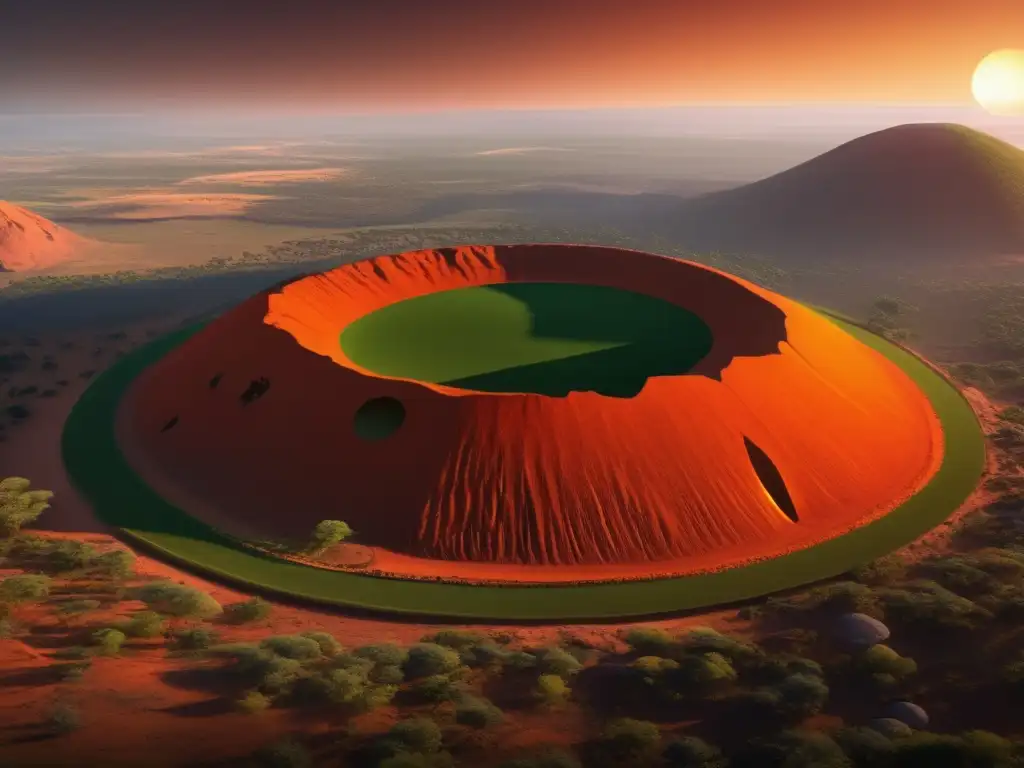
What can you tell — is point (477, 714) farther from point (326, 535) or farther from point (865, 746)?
point (326, 535)

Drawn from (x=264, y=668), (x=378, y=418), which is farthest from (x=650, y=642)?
(x=378, y=418)

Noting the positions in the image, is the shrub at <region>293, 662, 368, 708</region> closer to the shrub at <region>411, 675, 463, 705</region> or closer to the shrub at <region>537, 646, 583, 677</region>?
the shrub at <region>411, 675, 463, 705</region>

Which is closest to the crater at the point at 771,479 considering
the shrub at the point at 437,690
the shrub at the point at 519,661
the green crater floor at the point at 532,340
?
the green crater floor at the point at 532,340

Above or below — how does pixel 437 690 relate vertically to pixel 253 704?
above

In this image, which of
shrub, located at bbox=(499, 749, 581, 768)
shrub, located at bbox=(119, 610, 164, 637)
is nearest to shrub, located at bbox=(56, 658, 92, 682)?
shrub, located at bbox=(119, 610, 164, 637)

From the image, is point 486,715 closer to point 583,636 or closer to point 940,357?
point 583,636

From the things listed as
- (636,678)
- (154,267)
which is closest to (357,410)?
(636,678)
